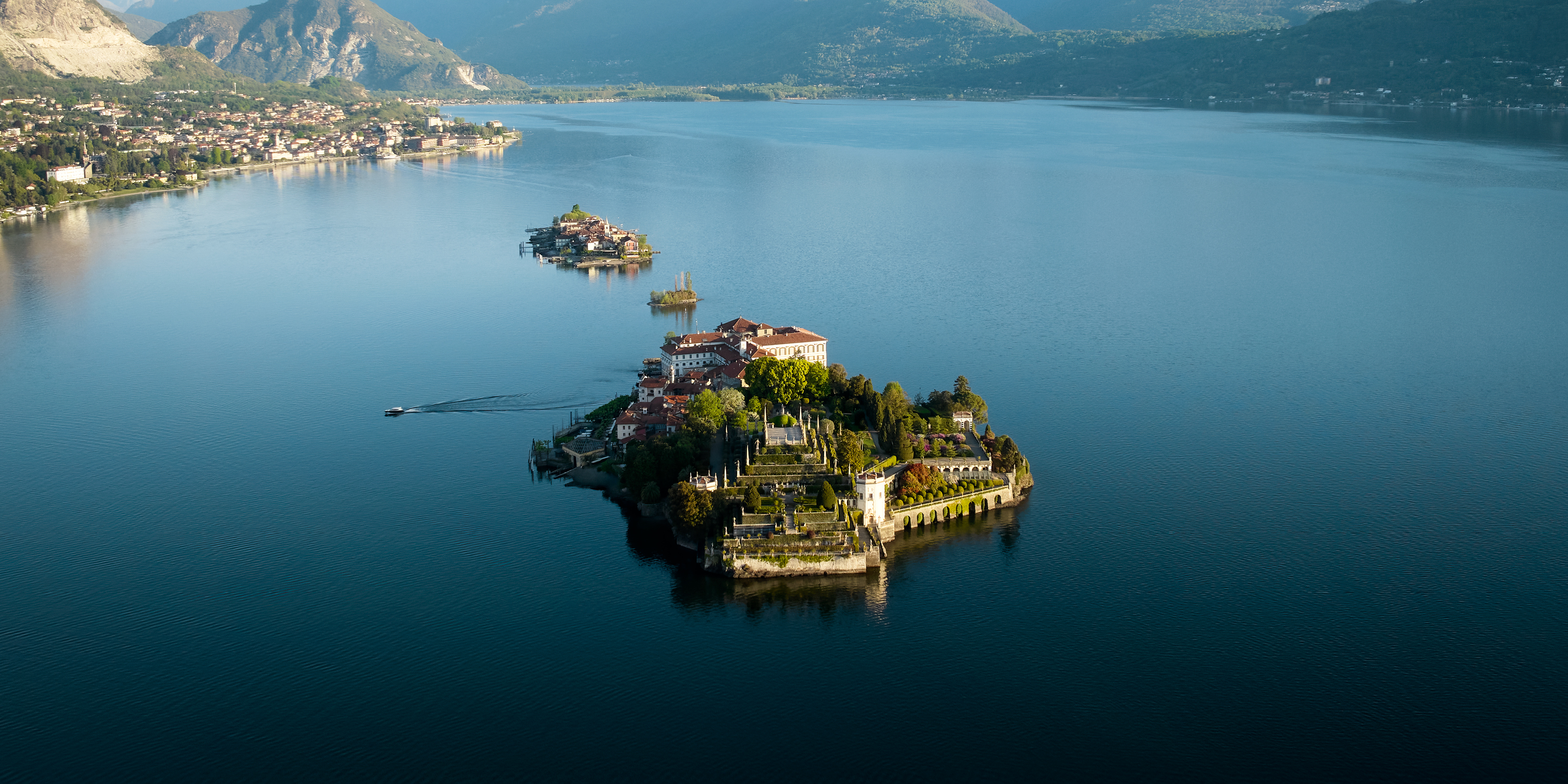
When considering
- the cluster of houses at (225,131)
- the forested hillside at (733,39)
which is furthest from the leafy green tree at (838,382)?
the forested hillside at (733,39)

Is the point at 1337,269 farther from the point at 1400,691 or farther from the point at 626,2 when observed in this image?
the point at 626,2

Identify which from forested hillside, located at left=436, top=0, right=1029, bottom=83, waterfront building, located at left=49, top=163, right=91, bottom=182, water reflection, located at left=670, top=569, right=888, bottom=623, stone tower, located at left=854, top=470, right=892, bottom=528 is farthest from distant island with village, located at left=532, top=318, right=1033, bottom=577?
forested hillside, located at left=436, top=0, right=1029, bottom=83

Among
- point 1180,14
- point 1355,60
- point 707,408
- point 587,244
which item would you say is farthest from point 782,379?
point 1180,14

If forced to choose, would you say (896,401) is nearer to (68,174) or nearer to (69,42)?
(68,174)

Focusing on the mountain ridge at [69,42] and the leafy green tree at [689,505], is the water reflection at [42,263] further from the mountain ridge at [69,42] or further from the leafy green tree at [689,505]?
the mountain ridge at [69,42]

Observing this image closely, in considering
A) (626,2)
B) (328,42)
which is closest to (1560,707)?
(328,42)
